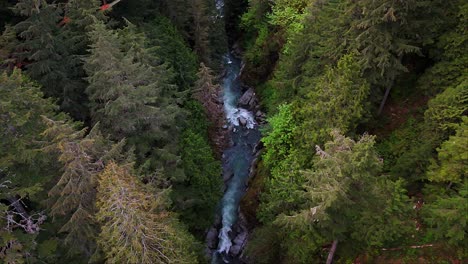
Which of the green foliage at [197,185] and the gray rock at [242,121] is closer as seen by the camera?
the green foliage at [197,185]

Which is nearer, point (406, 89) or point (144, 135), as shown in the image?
point (144, 135)

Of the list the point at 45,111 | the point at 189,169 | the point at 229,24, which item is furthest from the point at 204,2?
the point at 45,111

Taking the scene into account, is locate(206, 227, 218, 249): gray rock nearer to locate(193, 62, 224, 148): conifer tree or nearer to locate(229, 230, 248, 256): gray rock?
locate(229, 230, 248, 256): gray rock

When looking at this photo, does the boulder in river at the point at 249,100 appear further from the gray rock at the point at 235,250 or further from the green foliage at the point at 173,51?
the gray rock at the point at 235,250

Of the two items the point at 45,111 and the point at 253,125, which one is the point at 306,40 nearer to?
the point at 253,125

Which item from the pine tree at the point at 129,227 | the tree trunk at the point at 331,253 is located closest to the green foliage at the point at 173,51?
the pine tree at the point at 129,227

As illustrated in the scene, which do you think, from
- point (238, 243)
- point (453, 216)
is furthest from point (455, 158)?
point (238, 243)

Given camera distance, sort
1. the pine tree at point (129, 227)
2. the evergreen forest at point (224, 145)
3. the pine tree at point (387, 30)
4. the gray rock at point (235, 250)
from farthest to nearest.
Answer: the gray rock at point (235, 250), the pine tree at point (387, 30), the evergreen forest at point (224, 145), the pine tree at point (129, 227)
